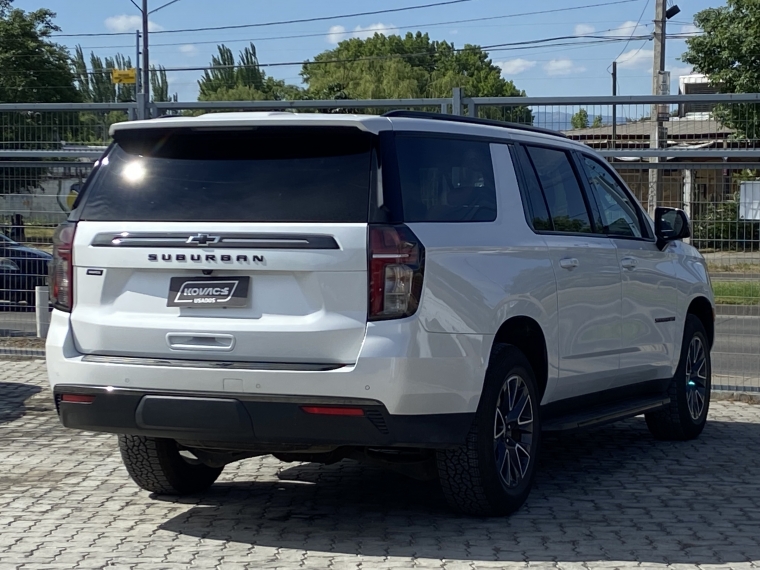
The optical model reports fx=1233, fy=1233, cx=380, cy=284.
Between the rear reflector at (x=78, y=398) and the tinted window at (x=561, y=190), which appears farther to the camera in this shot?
the tinted window at (x=561, y=190)

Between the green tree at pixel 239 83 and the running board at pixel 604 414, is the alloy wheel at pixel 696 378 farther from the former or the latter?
the green tree at pixel 239 83

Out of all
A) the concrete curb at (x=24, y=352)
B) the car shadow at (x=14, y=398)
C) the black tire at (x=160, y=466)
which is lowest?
the car shadow at (x=14, y=398)

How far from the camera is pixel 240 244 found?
5.33 metres

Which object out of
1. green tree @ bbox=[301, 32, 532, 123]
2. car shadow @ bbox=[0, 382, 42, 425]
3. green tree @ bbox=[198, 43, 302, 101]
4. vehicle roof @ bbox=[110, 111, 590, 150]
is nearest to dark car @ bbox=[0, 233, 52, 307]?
car shadow @ bbox=[0, 382, 42, 425]

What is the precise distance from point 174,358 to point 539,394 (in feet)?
6.71

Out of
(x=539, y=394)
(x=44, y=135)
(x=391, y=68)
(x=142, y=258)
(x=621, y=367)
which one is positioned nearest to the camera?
(x=142, y=258)

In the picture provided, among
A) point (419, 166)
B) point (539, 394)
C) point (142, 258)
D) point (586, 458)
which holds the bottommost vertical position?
point (586, 458)

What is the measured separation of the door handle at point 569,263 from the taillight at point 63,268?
2.52 meters

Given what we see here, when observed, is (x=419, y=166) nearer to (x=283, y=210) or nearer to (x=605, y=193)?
(x=283, y=210)

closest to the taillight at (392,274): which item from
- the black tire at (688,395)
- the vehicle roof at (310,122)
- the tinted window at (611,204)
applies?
the vehicle roof at (310,122)

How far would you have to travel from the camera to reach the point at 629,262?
7406 millimetres

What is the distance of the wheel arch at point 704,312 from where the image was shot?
855 centimetres

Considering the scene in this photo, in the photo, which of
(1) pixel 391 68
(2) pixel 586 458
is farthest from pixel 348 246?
(1) pixel 391 68

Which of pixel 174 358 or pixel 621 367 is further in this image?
pixel 621 367
